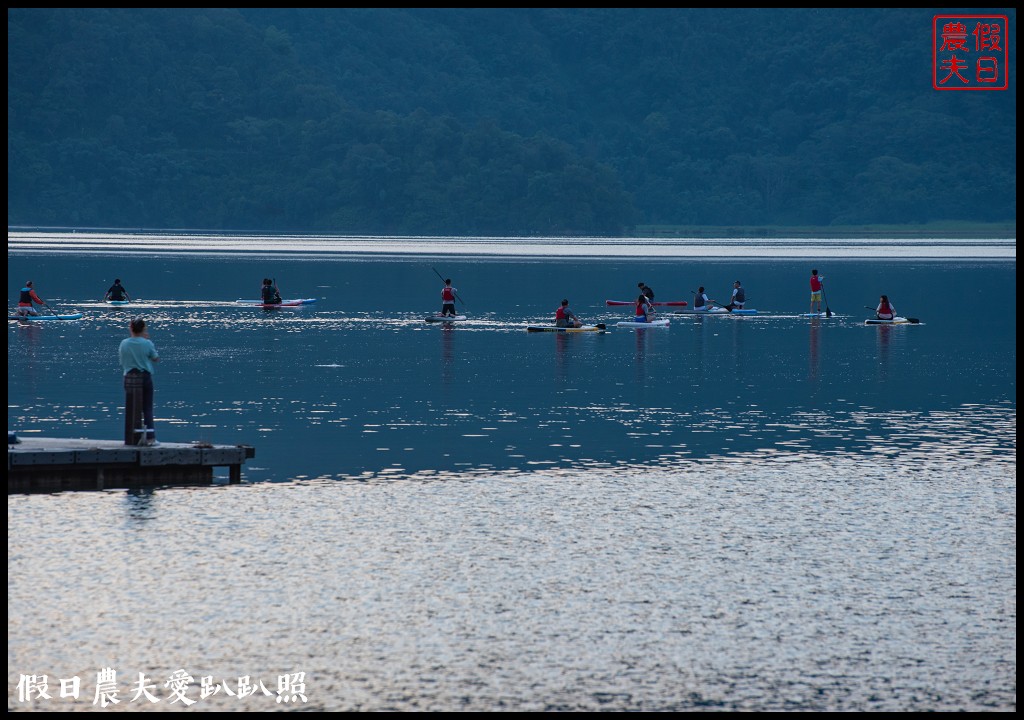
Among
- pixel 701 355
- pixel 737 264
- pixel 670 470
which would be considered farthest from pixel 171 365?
pixel 737 264

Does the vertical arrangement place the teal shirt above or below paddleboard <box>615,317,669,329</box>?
below

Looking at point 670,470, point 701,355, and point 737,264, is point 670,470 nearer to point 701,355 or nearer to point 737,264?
point 701,355

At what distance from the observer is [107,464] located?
Answer: 26109 millimetres

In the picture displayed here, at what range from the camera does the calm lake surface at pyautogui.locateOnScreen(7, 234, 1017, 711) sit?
676 inches

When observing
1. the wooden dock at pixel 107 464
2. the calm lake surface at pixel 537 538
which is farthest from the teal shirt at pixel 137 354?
the calm lake surface at pixel 537 538

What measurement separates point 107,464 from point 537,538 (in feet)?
24.1

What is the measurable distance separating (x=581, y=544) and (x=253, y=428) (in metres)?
13.1

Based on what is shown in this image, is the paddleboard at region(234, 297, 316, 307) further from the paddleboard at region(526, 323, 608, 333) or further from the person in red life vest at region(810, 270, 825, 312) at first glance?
the person in red life vest at region(810, 270, 825, 312)

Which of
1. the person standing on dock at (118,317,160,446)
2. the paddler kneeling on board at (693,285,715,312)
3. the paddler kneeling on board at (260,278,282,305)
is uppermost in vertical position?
the paddler kneeling on board at (260,278,282,305)

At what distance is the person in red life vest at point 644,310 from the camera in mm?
66000

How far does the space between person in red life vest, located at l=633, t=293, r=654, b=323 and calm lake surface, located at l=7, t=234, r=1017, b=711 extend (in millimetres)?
13279

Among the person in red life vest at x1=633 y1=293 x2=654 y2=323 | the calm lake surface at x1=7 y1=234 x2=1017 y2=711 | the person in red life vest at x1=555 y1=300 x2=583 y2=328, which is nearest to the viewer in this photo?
the calm lake surface at x1=7 y1=234 x2=1017 y2=711

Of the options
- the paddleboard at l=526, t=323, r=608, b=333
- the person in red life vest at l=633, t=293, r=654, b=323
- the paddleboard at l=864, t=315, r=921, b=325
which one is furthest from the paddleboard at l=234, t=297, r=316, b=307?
the paddleboard at l=864, t=315, r=921, b=325

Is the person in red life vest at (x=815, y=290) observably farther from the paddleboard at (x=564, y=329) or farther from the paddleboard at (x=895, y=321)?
the paddleboard at (x=564, y=329)
